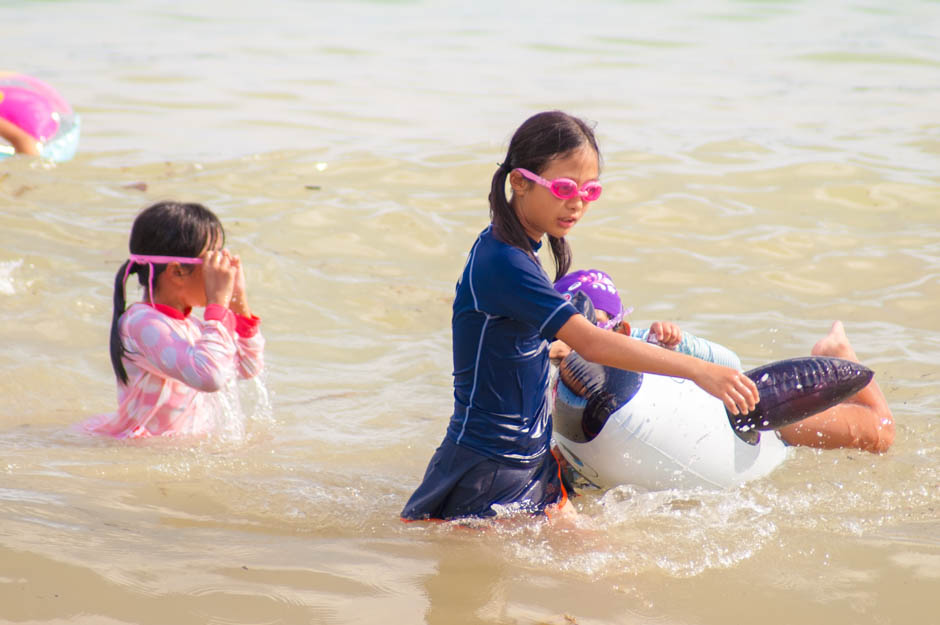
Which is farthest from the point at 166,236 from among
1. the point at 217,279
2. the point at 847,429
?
the point at 847,429

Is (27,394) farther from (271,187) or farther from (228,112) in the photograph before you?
(228,112)

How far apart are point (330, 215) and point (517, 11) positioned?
44.8 feet

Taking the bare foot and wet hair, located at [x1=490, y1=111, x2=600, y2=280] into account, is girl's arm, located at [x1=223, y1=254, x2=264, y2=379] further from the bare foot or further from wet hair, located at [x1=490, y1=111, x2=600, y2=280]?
the bare foot

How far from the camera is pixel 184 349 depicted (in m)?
4.58

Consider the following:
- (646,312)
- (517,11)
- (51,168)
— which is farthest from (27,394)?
(517,11)

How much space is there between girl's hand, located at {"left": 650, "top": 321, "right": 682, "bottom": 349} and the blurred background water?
23.1 inches

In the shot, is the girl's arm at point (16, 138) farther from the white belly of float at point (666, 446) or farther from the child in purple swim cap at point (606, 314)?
the white belly of float at point (666, 446)

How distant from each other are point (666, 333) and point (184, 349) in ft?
6.52

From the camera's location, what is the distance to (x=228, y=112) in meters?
12.4

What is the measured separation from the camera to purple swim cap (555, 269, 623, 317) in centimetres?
440

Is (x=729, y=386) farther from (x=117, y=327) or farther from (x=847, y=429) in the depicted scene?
(x=117, y=327)

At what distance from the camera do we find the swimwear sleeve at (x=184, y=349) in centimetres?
456

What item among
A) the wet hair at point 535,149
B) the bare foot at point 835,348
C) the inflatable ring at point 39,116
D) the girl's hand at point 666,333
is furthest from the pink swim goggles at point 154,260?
the inflatable ring at point 39,116

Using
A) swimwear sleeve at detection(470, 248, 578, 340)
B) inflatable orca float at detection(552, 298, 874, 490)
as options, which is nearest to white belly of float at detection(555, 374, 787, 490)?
inflatable orca float at detection(552, 298, 874, 490)
